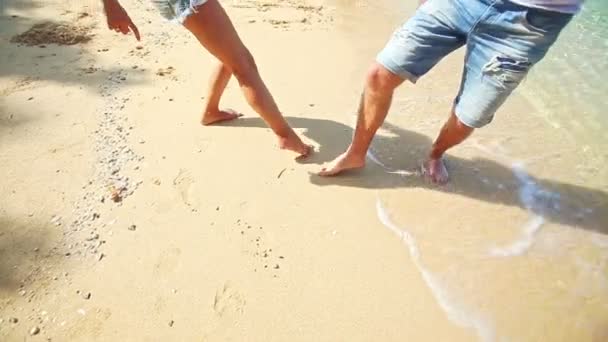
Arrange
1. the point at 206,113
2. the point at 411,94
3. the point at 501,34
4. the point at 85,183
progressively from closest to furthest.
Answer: the point at 501,34, the point at 85,183, the point at 206,113, the point at 411,94

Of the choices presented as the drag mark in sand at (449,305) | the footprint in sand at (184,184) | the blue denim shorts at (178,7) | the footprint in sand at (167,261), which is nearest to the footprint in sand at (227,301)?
the footprint in sand at (167,261)

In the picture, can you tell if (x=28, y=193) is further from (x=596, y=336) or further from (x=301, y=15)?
(x=301, y=15)

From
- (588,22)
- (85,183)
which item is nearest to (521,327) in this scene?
(85,183)

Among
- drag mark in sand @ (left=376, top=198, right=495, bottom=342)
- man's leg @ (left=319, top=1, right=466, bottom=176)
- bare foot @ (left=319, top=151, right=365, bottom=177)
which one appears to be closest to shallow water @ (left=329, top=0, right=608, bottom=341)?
drag mark in sand @ (left=376, top=198, right=495, bottom=342)

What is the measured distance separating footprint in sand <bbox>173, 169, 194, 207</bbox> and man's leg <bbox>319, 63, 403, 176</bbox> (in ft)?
2.17

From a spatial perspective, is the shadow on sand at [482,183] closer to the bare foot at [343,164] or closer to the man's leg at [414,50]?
the bare foot at [343,164]

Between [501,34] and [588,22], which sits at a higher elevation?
[501,34]

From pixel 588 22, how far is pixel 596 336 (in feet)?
12.0

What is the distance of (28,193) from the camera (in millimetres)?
2201

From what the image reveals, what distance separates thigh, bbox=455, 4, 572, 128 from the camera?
5.80 ft

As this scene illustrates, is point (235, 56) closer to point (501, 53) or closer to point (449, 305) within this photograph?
point (501, 53)

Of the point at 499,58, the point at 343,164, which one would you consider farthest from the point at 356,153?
the point at 499,58

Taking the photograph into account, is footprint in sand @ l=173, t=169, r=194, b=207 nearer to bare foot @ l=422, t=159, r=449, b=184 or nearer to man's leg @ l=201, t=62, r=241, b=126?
man's leg @ l=201, t=62, r=241, b=126

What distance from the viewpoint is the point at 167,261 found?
6.32 feet
